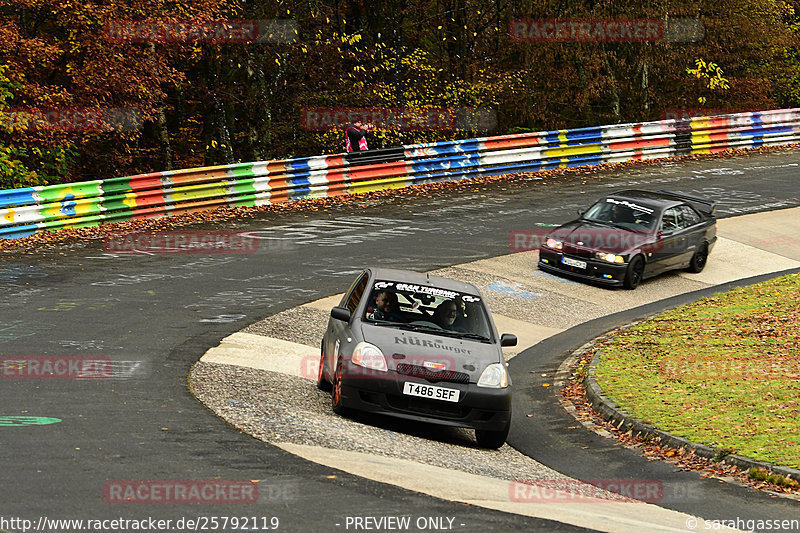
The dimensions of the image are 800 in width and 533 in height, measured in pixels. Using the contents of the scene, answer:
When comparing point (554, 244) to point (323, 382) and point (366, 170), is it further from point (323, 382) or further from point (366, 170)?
point (323, 382)

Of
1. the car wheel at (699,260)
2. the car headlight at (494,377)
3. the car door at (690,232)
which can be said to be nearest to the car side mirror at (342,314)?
the car headlight at (494,377)

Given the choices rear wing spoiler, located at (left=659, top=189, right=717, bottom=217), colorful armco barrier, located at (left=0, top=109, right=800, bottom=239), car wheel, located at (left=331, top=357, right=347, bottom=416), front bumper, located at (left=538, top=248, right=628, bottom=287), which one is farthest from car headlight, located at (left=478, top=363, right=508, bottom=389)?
colorful armco barrier, located at (left=0, top=109, right=800, bottom=239)

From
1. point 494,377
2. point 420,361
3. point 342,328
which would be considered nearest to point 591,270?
point 342,328

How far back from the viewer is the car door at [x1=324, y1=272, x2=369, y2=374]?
1113cm

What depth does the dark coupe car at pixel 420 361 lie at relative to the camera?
1037 cm

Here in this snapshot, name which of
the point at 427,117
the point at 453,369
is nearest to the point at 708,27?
the point at 427,117

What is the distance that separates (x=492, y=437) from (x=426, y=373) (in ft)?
3.34

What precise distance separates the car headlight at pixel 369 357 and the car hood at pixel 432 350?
0.18 ft

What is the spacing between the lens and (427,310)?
11.5 metres

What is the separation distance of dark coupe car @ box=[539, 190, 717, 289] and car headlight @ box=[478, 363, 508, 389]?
9.09 m

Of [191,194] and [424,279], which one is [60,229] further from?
[424,279]

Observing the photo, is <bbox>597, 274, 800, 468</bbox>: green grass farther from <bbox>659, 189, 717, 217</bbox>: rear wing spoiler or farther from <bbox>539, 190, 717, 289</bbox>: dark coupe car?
<bbox>659, 189, 717, 217</bbox>: rear wing spoiler

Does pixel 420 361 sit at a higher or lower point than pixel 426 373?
higher

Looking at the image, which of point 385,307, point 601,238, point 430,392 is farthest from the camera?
point 601,238
